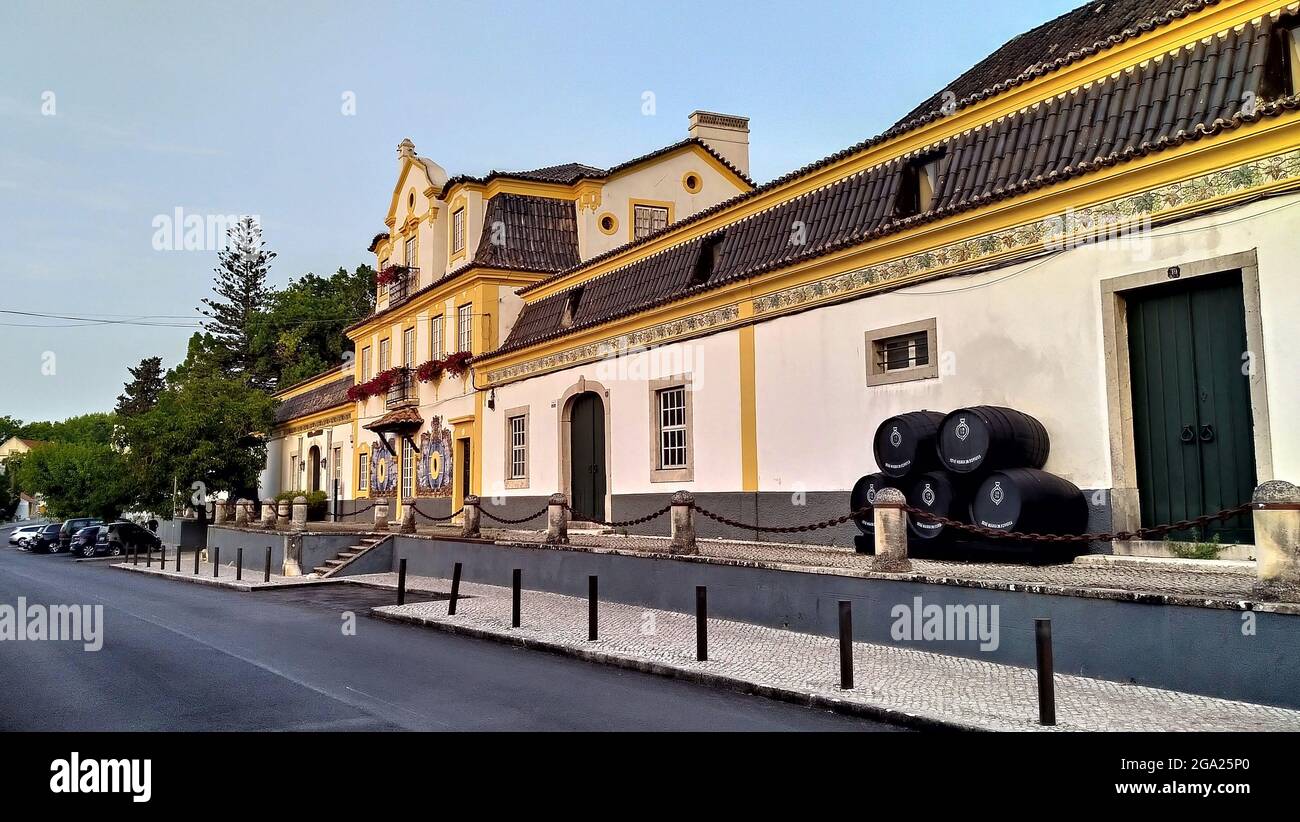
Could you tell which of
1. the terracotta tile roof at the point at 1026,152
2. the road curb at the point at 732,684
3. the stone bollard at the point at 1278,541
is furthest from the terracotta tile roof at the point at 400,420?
the stone bollard at the point at 1278,541

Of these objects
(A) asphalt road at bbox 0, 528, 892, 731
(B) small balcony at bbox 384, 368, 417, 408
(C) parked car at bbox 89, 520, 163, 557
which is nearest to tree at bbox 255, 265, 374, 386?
(C) parked car at bbox 89, 520, 163, 557

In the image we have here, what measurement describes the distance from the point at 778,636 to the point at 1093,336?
4.90m

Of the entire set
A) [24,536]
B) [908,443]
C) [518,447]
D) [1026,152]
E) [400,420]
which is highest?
[1026,152]

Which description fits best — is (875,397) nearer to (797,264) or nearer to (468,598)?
(797,264)

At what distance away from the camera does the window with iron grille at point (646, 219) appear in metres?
25.4

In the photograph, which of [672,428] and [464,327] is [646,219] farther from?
[672,428]

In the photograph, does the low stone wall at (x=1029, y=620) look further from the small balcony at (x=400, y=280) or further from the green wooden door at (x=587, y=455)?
the small balcony at (x=400, y=280)

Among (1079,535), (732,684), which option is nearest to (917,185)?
(1079,535)

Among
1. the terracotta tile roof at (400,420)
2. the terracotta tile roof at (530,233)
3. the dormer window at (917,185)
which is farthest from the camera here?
the terracotta tile roof at (400,420)

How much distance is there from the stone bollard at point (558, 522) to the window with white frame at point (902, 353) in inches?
238

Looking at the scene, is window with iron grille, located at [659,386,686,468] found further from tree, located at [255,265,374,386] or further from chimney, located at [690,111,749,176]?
tree, located at [255,265,374,386]

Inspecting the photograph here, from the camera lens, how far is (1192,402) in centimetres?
976

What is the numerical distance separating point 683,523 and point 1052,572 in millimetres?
5145

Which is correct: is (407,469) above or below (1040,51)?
below
